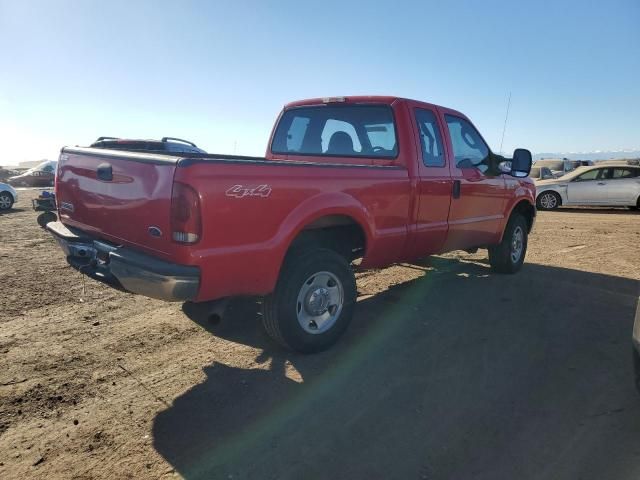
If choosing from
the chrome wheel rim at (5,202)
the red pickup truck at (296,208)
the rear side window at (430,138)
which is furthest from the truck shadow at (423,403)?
the chrome wheel rim at (5,202)

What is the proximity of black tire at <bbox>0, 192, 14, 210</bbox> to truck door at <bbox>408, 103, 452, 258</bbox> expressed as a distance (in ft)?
44.8

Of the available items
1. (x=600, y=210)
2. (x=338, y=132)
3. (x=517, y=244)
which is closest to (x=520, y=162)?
(x=517, y=244)

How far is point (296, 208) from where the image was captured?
349 centimetres

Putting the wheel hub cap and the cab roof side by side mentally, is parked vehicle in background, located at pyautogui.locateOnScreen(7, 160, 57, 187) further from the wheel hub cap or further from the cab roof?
the wheel hub cap

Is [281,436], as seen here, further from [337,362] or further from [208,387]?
[337,362]

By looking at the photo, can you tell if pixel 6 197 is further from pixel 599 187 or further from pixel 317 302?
pixel 599 187

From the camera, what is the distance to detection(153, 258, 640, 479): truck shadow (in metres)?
2.60

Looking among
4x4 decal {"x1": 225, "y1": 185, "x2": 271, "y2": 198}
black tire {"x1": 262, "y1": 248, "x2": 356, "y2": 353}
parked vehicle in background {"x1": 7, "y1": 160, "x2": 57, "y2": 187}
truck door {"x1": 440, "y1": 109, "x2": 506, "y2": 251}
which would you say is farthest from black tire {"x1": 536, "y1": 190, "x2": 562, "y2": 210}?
parked vehicle in background {"x1": 7, "y1": 160, "x2": 57, "y2": 187}

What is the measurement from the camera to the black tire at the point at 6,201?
46.7ft

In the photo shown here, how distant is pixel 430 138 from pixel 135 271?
3.23 meters

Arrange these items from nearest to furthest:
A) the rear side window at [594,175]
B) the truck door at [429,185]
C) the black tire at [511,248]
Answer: the truck door at [429,185] < the black tire at [511,248] < the rear side window at [594,175]

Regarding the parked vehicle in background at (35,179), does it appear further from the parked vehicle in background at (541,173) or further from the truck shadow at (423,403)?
the truck shadow at (423,403)

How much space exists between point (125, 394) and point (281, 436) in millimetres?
1156

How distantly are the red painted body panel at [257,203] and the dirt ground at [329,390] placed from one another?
73cm
